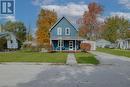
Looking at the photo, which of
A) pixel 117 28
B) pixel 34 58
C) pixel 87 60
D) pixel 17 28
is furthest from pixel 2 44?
pixel 17 28

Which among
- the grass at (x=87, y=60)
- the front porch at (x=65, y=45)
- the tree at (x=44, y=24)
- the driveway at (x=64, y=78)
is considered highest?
the tree at (x=44, y=24)

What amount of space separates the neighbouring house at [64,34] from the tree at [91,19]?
22.9m

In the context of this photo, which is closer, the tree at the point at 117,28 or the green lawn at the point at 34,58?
the green lawn at the point at 34,58

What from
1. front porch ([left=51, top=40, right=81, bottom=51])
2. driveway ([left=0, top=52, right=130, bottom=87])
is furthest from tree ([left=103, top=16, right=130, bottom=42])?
driveway ([left=0, top=52, right=130, bottom=87])

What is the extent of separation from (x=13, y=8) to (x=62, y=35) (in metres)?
29.3

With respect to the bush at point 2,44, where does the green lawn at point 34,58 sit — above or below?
below

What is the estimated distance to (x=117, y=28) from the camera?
12225 cm

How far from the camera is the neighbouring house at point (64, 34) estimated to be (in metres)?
61.2

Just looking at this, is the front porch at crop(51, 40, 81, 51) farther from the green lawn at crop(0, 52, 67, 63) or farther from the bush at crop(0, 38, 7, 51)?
the green lawn at crop(0, 52, 67, 63)

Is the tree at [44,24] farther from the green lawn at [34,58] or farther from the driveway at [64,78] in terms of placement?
the driveway at [64,78]

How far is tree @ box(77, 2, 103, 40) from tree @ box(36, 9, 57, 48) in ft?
34.4

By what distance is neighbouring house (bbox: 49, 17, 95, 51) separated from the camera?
61.2 m

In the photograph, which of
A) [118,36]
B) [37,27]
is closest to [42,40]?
[37,27]

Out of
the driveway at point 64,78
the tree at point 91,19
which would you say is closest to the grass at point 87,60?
the driveway at point 64,78
